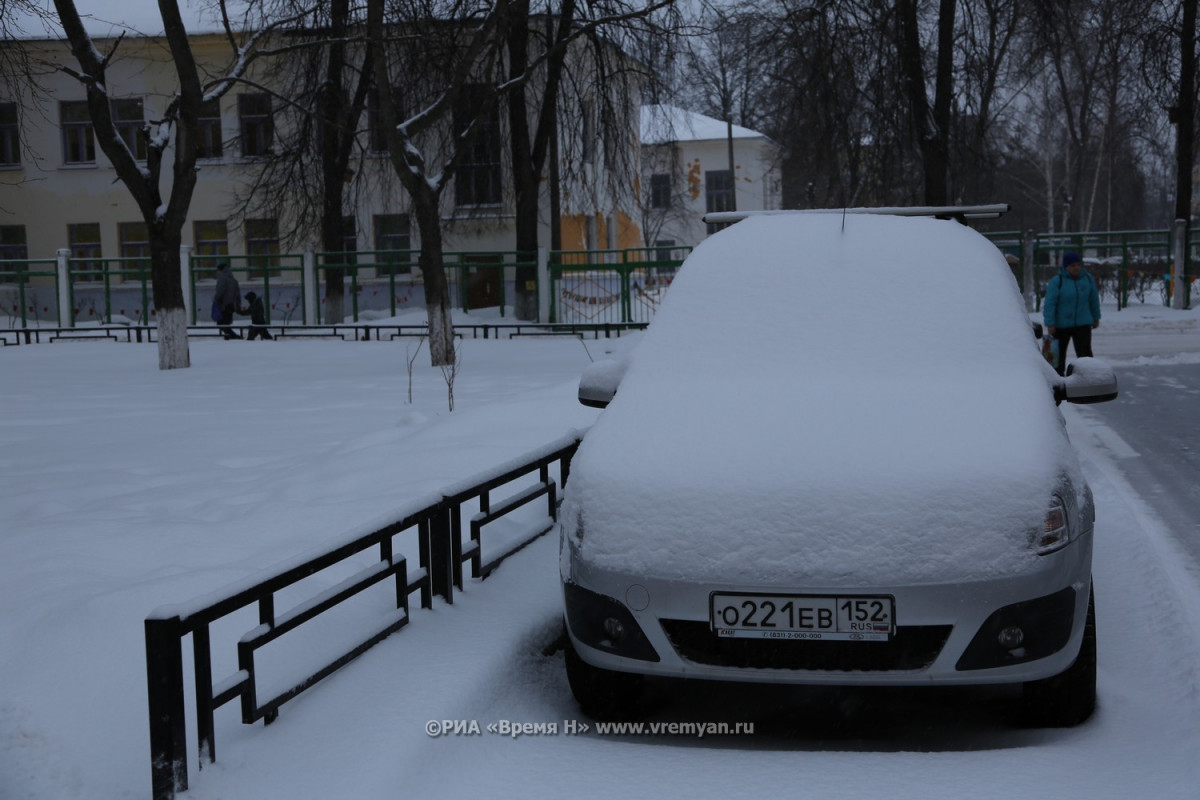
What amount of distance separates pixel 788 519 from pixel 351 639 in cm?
162

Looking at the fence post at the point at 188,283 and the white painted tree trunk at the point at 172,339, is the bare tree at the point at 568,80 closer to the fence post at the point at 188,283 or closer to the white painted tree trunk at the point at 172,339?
the white painted tree trunk at the point at 172,339

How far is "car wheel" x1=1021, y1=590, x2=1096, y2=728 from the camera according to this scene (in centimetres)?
402

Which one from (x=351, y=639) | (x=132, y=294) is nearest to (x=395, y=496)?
(x=351, y=639)

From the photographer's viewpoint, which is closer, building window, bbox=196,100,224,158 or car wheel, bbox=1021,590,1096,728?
car wheel, bbox=1021,590,1096,728

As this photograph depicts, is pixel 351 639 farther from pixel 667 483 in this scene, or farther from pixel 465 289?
pixel 465 289

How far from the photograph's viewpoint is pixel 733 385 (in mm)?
4621

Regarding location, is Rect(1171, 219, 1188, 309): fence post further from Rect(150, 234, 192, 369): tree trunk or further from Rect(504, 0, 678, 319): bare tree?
Answer: Rect(150, 234, 192, 369): tree trunk

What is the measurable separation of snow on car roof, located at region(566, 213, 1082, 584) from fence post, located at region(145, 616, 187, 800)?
124 cm

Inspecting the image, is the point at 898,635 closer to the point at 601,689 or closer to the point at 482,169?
the point at 601,689

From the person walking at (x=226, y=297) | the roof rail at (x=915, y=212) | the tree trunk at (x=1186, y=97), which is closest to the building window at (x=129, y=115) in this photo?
the person walking at (x=226, y=297)

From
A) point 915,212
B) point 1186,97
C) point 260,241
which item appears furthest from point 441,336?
point 260,241

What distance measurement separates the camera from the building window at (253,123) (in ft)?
125

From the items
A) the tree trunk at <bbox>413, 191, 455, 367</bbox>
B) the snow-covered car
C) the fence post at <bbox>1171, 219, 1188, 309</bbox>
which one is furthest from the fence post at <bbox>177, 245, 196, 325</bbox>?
the snow-covered car

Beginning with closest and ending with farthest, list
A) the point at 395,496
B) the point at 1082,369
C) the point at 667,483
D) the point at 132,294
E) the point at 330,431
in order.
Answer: the point at 667,483, the point at 1082,369, the point at 395,496, the point at 330,431, the point at 132,294
